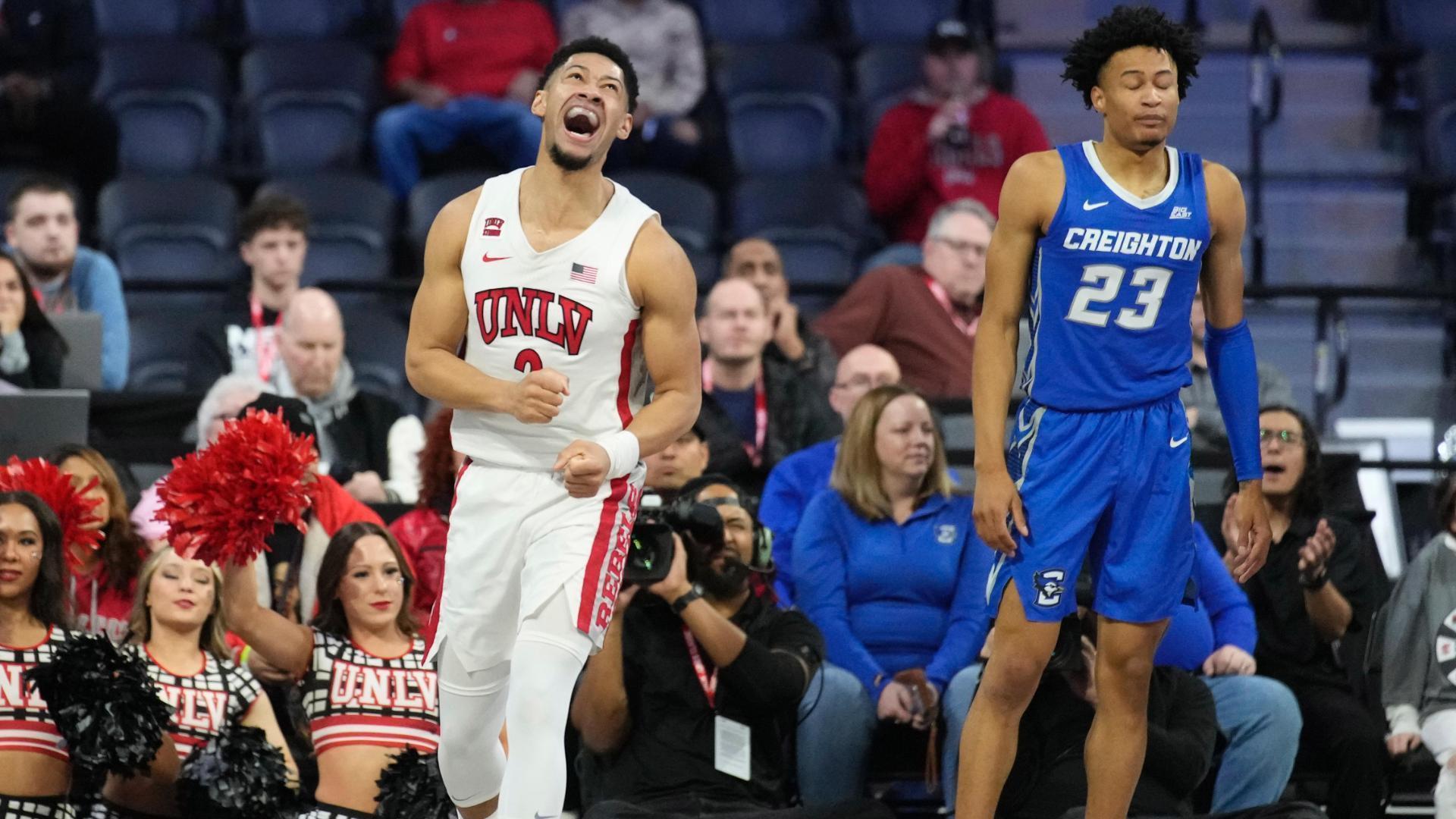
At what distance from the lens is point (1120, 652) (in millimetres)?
4480

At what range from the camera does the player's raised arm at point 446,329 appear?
14.3 ft

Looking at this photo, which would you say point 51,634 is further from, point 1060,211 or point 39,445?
point 1060,211

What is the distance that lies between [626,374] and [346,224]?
5.13 meters

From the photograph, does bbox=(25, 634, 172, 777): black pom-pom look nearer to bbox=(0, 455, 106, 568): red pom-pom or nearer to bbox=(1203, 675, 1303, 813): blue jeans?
bbox=(0, 455, 106, 568): red pom-pom

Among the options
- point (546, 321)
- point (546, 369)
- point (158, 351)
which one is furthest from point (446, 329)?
point (158, 351)

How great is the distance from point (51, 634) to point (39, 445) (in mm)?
1006

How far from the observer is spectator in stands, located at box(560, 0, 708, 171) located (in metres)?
9.79

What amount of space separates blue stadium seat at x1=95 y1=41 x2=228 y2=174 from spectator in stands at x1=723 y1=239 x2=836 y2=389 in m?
3.24

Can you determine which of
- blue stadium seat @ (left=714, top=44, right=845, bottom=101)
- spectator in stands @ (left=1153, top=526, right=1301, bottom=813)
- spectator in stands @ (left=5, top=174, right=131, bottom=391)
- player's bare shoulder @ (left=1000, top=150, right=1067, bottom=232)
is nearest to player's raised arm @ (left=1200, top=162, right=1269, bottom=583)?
player's bare shoulder @ (left=1000, top=150, right=1067, bottom=232)

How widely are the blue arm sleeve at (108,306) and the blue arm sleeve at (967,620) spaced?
141 inches

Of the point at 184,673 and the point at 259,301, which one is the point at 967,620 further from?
the point at 259,301

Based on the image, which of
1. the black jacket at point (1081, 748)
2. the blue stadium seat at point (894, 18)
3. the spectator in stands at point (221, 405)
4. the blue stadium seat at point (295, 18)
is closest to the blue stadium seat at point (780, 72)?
the blue stadium seat at point (894, 18)

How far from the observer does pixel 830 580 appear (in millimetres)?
6219

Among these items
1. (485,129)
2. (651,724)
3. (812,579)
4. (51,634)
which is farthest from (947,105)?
(51,634)
